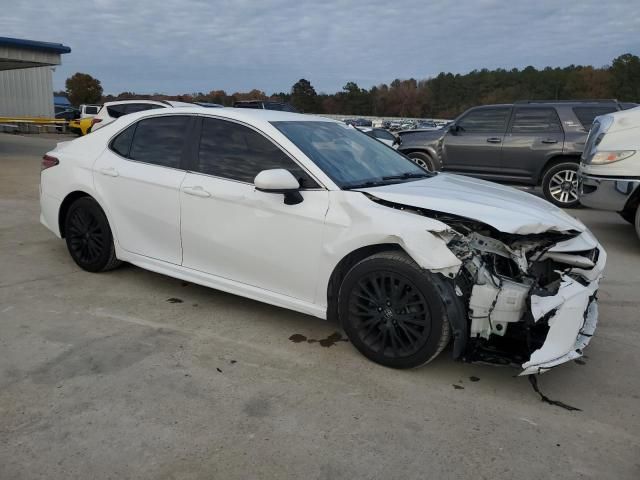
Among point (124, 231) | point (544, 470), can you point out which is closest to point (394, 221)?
point (544, 470)

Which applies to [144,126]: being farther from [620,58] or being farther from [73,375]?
[620,58]

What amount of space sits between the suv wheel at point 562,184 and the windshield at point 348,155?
6.24m

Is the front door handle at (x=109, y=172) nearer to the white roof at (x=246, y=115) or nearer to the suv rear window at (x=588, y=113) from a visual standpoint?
the white roof at (x=246, y=115)

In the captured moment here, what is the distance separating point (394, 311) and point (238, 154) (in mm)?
1667

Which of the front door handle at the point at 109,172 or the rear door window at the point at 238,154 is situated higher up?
the rear door window at the point at 238,154

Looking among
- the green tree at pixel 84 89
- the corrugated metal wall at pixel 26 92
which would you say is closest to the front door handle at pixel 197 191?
the corrugated metal wall at pixel 26 92

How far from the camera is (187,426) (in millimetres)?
2771

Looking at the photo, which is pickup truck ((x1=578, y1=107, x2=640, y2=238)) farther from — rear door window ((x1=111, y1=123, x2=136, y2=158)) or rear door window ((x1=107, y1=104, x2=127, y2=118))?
rear door window ((x1=107, y1=104, x2=127, y2=118))

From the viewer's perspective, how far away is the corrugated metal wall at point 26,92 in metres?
31.6

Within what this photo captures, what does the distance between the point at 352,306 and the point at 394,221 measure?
0.61 m

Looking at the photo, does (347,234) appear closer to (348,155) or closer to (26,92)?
(348,155)

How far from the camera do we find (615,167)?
6469 mm

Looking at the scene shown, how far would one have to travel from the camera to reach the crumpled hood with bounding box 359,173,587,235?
3240 mm

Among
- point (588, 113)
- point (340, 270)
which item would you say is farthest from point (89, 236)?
point (588, 113)
